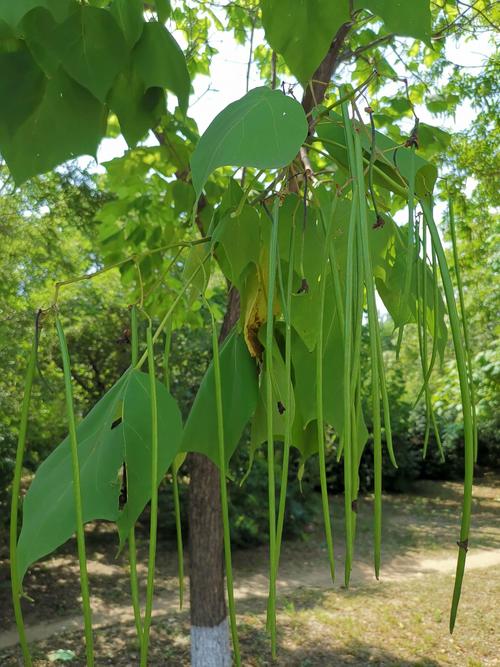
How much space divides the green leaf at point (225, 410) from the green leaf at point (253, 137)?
23 cm

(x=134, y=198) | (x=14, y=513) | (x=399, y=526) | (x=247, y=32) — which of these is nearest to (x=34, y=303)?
(x=134, y=198)

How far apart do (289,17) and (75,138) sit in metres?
0.30

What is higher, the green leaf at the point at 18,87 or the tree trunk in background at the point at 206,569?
the green leaf at the point at 18,87

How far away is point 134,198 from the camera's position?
3027 millimetres

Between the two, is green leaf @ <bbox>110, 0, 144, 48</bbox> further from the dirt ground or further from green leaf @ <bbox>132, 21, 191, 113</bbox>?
the dirt ground

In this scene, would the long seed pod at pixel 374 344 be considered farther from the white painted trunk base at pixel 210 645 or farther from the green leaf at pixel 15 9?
the white painted trunk base at pixel 210 645

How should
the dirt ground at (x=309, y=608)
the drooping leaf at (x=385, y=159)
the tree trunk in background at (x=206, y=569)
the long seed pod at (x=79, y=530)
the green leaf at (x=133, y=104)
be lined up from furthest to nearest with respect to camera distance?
the dirt ground at (x=309, y=608) → the tree trunk in background at (x=206, y=569) → the green leaf at (x=133, y=104) → the drooping leaf at (x=385, y=159) → the long seed pod at (x=79, y=530)

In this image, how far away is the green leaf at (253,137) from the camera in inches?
16.5

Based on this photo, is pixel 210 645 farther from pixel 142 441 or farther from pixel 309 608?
pixel 142 441

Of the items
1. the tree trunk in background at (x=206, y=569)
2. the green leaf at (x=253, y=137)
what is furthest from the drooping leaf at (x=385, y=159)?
the tree trunk in background at (x=206, y=569)

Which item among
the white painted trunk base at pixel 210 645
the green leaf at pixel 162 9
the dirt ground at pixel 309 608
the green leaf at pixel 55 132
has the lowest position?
the dirt ground at pixel 309 608

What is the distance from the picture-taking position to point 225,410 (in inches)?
A: 24.3

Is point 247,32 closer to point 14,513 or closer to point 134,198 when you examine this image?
point 134,198

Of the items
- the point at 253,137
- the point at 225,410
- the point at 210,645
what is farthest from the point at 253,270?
the point at 210,645
